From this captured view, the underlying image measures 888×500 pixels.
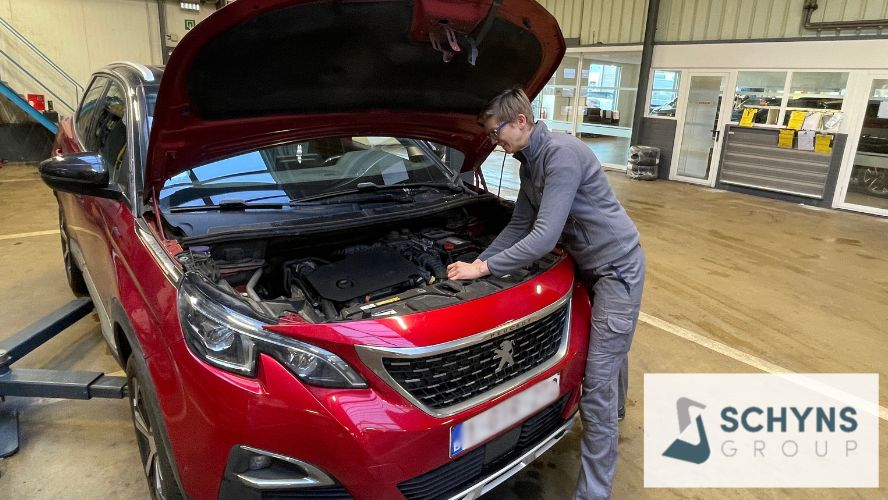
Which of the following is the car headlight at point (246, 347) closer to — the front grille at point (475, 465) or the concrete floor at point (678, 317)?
the front grille at point (475, 465)

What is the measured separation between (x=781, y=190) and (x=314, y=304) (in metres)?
8.19

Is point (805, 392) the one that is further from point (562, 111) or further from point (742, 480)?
point (562, 111)

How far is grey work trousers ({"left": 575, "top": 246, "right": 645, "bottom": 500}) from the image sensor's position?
1733 millimetres

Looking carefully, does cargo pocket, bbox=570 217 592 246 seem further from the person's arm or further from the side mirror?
the side mirror

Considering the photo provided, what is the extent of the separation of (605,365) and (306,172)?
1.49 meters

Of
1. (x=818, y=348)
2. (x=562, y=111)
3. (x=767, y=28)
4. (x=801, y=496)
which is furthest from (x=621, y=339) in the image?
(x=562, y=111)

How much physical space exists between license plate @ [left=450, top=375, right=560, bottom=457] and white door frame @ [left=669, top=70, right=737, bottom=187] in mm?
8267

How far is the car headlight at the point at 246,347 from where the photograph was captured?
1.22 meters

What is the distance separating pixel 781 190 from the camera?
7797 millimetres

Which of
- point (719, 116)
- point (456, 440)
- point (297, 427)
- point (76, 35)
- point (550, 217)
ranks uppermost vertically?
point (76, 35)

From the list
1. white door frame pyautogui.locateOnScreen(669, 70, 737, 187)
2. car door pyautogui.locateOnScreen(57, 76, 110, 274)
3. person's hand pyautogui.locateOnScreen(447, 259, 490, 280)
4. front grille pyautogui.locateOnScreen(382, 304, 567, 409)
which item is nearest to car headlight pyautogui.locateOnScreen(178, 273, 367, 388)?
front grille pyautogui.locateOnScreen(382, 304, 567, 409)

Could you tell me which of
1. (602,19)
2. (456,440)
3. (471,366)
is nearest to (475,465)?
(456,440)

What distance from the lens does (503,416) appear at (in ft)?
4.77

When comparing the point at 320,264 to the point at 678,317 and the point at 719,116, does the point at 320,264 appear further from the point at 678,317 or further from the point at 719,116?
the point at 719,116
